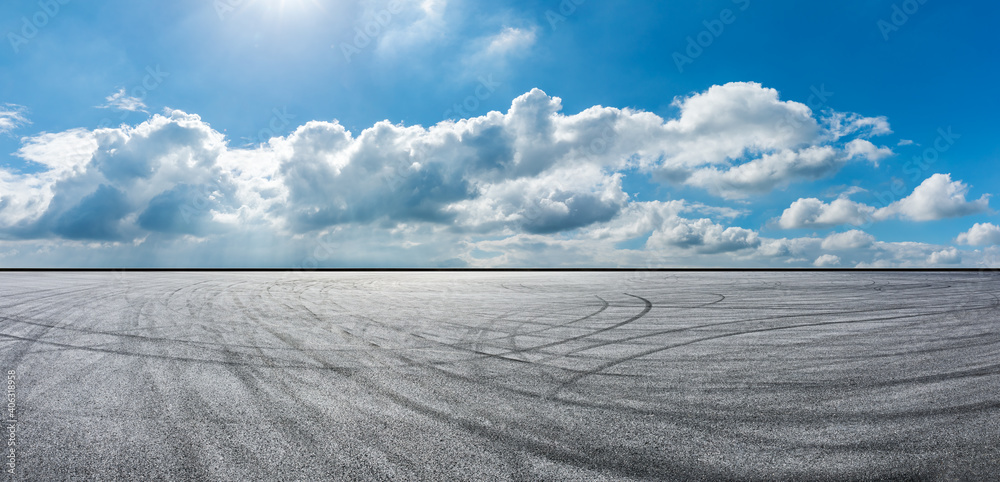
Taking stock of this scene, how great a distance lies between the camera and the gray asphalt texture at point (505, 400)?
3.47 metres

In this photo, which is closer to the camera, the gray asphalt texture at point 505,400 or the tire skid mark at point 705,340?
the gray asphalt texture at point 505,400

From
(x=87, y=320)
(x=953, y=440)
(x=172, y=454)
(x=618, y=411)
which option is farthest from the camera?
(x=87, y=320)

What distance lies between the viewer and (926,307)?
13500 millimetres

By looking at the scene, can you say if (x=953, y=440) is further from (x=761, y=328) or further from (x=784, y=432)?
(x=761, y=328)

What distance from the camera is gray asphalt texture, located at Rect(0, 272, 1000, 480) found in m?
3.47

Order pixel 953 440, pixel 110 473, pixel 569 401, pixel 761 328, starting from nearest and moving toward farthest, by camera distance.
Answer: pixel 110 473 → pixel 953 440 → pixel 569 401 → pixel 761 328

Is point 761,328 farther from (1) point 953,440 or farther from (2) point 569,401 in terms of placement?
(2) point 569,401

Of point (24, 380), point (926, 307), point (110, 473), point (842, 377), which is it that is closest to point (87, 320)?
point (24, 380)

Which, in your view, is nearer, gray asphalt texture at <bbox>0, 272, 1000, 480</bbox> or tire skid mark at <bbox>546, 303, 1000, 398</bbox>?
gray asphalt texture at <bbox>0, 272, 1000, 480</bbox>

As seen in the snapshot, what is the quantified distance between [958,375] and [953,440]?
10.2ft

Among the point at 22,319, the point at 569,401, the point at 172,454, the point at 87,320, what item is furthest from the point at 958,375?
the point at 22,319

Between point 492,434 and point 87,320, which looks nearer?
point 492,434

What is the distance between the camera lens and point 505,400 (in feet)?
15.9

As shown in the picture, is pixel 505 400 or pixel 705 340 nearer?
pixel 505 400
